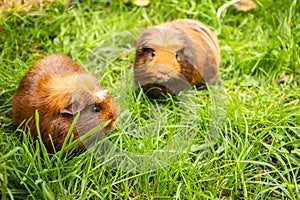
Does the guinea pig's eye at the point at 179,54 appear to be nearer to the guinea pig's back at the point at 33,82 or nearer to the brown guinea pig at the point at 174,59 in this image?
the brown guinea pig at the point at 174,59

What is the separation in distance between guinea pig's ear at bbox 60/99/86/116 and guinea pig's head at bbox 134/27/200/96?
0.77 metres

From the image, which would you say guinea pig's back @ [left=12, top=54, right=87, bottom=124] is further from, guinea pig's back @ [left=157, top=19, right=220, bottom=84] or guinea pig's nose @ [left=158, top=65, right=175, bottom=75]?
guinea pig's back @ [left=157, top=19, right=220, bottom=84]

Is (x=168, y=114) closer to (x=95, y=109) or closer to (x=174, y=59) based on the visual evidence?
(x=174, y=59)

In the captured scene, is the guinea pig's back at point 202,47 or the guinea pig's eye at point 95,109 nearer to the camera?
the guinea pig's eye at point 95,109

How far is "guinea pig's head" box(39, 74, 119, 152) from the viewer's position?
10.2ft

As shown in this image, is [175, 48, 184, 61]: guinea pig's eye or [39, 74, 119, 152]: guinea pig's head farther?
[175, 48, 184, 61]: guinea pig's eye

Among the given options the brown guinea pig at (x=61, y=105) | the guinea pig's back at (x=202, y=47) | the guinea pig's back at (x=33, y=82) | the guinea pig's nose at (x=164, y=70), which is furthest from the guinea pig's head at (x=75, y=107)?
the guinea pig's back at (x=202, y=47)

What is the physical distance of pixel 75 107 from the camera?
309 centimetres

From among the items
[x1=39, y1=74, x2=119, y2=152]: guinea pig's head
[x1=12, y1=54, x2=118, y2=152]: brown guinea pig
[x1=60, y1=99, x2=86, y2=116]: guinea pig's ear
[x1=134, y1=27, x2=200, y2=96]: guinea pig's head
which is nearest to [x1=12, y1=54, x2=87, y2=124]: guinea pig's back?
[x1=12, y1=54, x2=118, y2=152]: brown guinea pig

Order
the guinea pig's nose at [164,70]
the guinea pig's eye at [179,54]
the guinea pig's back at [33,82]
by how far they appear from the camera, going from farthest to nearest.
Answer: the guinea pig's eye at [179,54]
the guinea pig's nose at [164,70]
the guinea pig's back at [33,82]

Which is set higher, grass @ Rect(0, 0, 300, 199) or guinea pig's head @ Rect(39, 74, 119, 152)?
guinea pig's head @ Rect(39, 74, 119, 152)

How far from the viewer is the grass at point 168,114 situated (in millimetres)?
3066

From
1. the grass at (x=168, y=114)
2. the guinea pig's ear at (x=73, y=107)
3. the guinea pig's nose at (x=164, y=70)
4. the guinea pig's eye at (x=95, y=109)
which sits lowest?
the grass at (x=168, y=114)

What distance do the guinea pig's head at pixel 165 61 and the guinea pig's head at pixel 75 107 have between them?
0.57 meters
